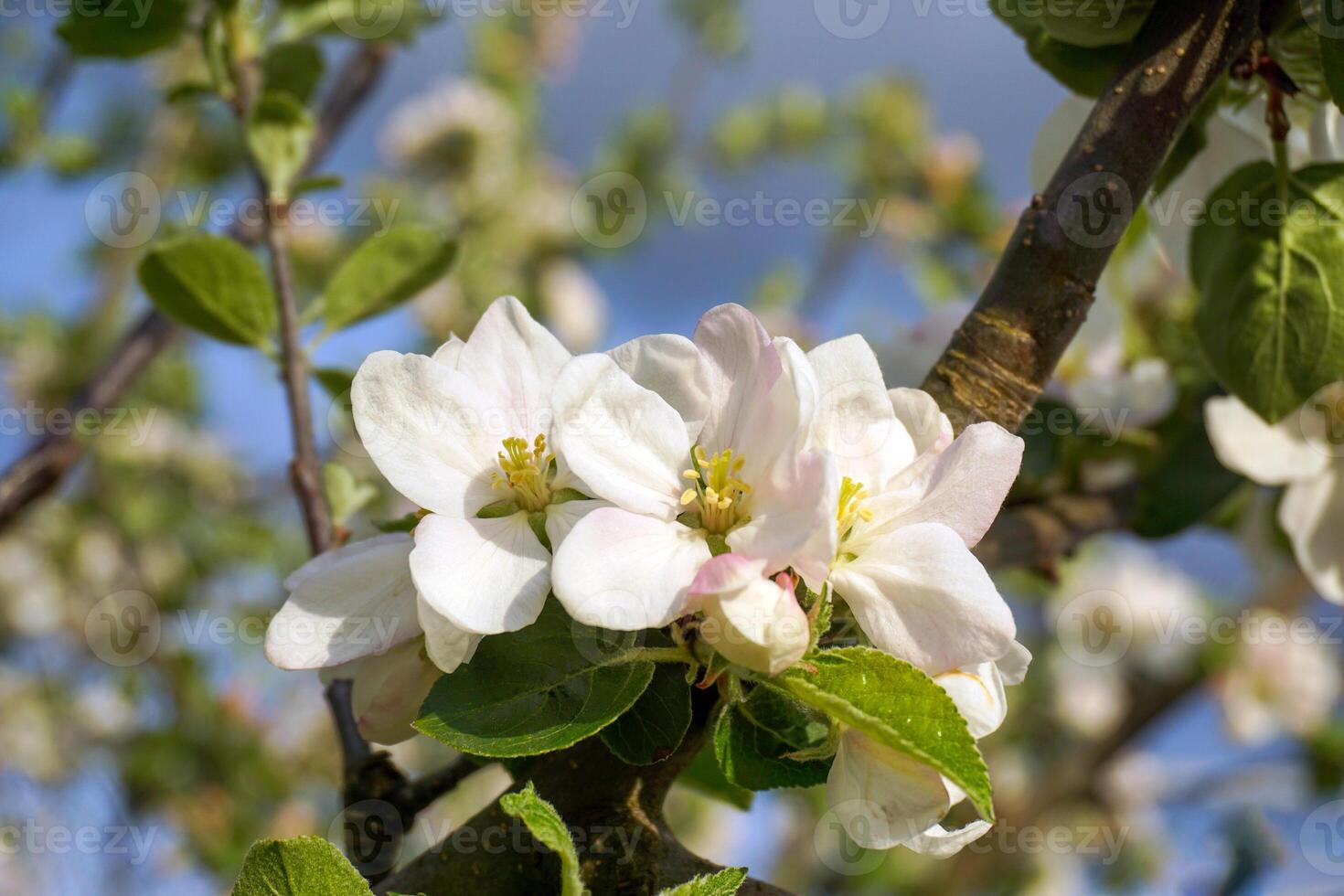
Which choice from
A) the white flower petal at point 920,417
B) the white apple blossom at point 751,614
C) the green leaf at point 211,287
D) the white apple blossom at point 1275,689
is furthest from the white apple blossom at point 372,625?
the white apple blossom at point 1275,689

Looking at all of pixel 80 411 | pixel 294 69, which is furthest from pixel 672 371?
pixel 80 411

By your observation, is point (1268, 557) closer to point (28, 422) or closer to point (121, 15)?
point (121, 15)

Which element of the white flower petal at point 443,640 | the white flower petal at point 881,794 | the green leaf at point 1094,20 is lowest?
the white flower petal at point 881,794

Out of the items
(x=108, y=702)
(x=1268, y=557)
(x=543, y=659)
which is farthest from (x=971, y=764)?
(x=108, y=702)

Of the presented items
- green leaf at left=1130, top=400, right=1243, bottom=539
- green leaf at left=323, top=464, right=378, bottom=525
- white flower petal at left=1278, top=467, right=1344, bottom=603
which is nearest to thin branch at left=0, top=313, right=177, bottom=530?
green leaf at left=323, top=464, right=378, bottom=525

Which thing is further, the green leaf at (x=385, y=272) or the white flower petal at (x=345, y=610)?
the green leaf at (x=385, y=272)

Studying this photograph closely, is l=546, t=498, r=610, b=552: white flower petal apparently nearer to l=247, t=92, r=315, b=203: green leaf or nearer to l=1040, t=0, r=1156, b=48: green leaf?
l=1040, t=0, r=1156, b=48: green leaf

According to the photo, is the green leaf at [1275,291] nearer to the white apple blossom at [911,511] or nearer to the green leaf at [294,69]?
the white apple blossom at [911,511]
